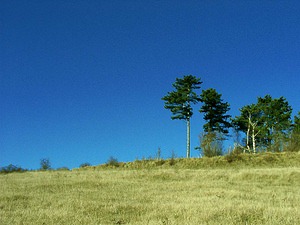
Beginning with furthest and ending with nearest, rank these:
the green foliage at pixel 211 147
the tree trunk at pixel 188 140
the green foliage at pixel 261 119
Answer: the green foliage at pixel 261 119 → the tree trunk at pixel 188 140 → the green foliage at pixel 211 147

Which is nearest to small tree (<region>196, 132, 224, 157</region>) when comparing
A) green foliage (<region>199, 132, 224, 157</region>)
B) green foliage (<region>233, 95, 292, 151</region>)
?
green foliage (<region>199, 132, 224, 157</region>)

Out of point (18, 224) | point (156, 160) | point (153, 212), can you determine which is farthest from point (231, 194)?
point (156, 160)

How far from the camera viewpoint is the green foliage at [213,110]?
149 ft

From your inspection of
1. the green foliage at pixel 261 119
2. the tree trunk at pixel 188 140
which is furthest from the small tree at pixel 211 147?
the green foliage at pixel 261 119

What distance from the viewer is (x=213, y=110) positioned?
150 feet

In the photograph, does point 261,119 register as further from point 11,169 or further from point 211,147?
point 11,169

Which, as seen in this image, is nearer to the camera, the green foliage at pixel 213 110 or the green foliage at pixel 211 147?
the green foliage at pixel 211 147

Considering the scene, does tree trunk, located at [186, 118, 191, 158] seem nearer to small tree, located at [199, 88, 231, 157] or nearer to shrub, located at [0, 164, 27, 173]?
small tree, located at [199, 88, 231, 157]

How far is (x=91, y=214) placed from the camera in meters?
8.14

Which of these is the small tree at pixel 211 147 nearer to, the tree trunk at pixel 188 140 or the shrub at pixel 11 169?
the tree trunk at pixel 188 140

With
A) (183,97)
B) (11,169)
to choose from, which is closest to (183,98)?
(183,97)

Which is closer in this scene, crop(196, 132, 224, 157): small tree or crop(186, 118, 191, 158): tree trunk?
crop(196, 132, 224, 157): small tree

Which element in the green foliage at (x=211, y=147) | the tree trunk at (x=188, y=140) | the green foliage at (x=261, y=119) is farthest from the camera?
the green foliage at (x=261, y=119)

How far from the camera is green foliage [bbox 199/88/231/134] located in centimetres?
4530
